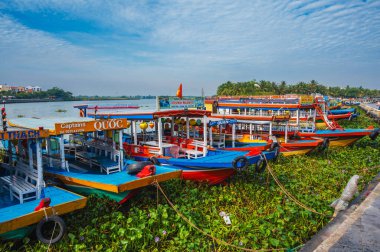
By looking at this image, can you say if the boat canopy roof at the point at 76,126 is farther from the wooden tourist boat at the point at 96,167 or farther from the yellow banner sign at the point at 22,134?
the yellow banner sign at the point at 22,134

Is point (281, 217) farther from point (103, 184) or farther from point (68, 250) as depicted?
point (68, 250)

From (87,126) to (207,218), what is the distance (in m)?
3.55

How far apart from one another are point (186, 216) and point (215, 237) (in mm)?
850

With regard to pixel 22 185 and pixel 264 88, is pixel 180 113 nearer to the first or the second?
pixel 22 185

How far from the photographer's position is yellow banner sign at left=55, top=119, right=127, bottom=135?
6.07 m

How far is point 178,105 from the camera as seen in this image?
9.75 metres

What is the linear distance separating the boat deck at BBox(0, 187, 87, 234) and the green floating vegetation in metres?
0.47

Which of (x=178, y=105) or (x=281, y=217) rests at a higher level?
(x=178, y=105)

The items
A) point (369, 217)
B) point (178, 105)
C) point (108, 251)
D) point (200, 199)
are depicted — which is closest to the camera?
point (108, 251)

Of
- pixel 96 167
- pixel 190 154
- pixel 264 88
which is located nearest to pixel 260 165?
pixel 190 154

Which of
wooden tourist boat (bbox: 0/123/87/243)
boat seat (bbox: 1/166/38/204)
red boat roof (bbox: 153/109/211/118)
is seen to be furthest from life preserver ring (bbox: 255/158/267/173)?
boat seat (bbox: 1/166/38/204)

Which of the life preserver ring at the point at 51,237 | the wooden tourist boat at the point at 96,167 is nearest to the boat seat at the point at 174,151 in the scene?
the wooden tourist boat at the point at 96,167

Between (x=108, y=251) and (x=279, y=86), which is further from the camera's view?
(x=279, y=86)

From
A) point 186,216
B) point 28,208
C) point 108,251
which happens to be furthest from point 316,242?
point 28,208
